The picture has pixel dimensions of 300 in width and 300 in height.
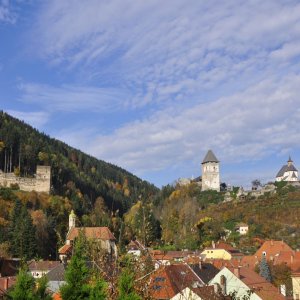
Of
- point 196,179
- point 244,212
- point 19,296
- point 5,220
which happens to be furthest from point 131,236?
point 196,179

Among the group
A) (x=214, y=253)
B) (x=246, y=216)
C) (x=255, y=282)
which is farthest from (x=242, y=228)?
(x=255, y=282)

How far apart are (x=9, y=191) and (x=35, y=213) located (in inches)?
300

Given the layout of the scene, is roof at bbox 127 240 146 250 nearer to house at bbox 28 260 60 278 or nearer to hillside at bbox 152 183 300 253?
house at bbox 28 260 60 278

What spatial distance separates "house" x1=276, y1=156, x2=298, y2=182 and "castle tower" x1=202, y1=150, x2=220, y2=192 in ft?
43.9

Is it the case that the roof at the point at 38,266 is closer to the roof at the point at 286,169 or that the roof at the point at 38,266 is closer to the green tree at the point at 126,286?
the green tree at the point at 126,286

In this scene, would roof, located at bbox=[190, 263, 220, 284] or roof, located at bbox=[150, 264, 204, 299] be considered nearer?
roof, located at bbox=[150, 264, 204, 299]

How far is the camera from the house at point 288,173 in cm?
9550

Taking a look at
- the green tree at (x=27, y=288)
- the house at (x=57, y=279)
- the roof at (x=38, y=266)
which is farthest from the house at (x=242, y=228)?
the green tree at (x=27, y=288)

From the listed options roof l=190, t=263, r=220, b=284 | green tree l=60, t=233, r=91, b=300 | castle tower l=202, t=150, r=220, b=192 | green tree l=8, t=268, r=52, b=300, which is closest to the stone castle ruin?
castle tower l=202, t=150, r=220, b=192

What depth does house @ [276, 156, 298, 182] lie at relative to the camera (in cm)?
9550

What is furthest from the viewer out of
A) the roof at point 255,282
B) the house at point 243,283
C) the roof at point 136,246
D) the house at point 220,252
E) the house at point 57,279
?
the house at point 220,252

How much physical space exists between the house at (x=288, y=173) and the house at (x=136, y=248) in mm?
90841

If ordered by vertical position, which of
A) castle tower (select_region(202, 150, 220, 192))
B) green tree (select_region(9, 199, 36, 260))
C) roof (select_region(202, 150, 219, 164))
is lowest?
green tree (select_region(9, 199, 36, 260))

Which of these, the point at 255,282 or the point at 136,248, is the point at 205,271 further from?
the point at 136,248
